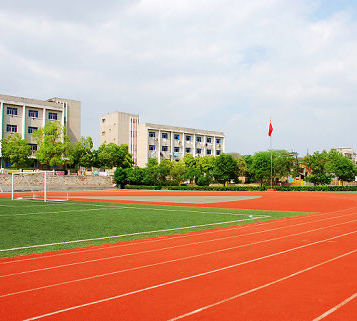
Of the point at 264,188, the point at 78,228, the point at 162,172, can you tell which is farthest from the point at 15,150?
the point at 78,228

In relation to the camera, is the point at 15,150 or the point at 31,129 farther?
the point at 31,129

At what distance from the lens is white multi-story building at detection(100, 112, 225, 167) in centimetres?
8281

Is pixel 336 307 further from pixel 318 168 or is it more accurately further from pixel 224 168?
pixel 224 168

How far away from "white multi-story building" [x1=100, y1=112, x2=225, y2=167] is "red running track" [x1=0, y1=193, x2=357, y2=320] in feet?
241

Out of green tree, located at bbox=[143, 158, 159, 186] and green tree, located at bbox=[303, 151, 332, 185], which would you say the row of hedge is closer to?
green tree, located at bbox=[143, 158, 159, 186]

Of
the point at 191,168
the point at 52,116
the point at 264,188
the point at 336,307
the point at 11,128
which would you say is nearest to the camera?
the point at 336,307

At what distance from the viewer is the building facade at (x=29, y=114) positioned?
198 ft

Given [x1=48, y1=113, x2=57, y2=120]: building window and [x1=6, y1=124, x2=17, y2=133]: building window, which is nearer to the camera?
[x1=6, y1=124, x2=17, y2=133]: building window

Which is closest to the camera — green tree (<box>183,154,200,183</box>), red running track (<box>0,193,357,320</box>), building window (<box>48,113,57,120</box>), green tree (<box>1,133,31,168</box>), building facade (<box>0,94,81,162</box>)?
red running track (<box>0,193,357,320</box>)

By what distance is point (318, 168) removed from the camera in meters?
62.2

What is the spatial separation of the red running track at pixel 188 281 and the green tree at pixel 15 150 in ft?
167

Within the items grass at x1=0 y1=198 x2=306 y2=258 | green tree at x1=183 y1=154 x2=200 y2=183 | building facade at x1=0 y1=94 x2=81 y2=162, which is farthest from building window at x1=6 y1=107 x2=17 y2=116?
grass at x1=0 y1=198 x2=306 y2=258

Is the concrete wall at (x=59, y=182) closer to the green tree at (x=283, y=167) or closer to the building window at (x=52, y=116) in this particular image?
the building window at (x=52, y=116)

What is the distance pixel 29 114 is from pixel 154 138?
94.9ft
